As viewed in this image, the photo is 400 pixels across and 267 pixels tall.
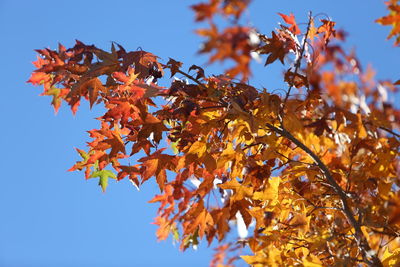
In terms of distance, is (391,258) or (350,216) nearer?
(350,216)

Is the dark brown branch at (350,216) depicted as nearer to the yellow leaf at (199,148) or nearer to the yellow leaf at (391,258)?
the yellow leaf at (391,258)

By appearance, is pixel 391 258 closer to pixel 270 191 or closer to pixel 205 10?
pixel 270 191

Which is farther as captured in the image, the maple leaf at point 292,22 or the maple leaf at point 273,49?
the maple leaf at point 292,22

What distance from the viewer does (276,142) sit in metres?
2.36

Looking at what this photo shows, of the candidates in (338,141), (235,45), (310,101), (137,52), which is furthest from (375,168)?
(137,52)

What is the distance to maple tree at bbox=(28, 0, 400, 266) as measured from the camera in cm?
202

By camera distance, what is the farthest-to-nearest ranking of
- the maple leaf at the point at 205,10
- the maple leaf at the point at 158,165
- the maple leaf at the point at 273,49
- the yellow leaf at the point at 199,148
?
the maple leaf at the point at 158,165 < the yellow leaf at the point at 199,148 < the maple leaf at the point at 273,49 < the maple leaf at the point at 205,10

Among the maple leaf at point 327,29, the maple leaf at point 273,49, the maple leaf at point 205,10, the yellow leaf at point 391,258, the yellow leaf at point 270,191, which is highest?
the maple leaf at point 327,29

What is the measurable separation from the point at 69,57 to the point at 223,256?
6.77 feet

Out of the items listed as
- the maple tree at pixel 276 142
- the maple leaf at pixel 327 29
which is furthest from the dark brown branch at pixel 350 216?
the maple leaf at pixel 327 29

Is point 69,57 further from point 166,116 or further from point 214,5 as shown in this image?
point 214,5

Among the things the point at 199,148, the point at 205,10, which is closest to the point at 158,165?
the point at 199,148

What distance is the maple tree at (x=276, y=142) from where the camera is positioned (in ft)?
6.61

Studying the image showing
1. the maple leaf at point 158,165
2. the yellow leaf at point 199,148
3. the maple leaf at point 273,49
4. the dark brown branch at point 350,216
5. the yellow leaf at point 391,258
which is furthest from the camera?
the maple leaf at point 158,165
